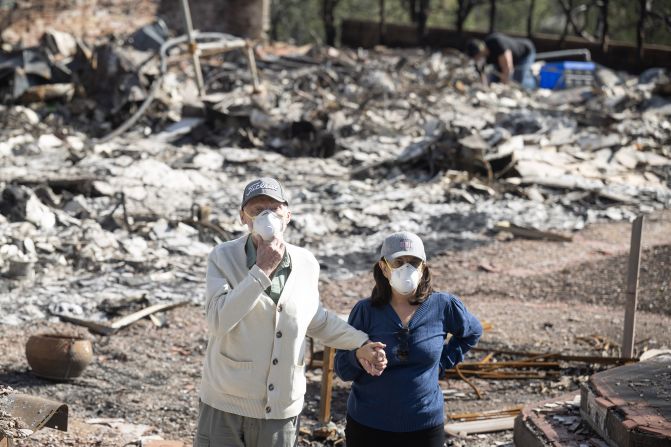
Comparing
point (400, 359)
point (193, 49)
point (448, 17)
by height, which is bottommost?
point (448, 17)

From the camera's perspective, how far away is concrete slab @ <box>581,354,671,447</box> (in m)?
4.19

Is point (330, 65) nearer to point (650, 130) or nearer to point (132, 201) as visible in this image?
point (650, 130)

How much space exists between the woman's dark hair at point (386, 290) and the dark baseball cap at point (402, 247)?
0.08 meters

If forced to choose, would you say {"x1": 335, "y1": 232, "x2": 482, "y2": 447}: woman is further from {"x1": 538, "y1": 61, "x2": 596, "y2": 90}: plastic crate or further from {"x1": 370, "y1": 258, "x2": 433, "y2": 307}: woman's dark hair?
{"x1": 538, "y1": 61, "x2": 596, "y2": 90}: plastic crate

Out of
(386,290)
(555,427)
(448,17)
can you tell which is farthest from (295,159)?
(448,17)

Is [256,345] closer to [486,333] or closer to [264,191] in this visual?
[264,191]

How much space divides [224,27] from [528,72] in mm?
7275

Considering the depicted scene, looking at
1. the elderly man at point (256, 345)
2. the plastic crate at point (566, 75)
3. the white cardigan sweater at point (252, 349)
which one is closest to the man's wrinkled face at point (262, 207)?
the elderly man at point (256, 345)

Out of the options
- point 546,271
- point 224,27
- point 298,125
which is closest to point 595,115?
point 298,125

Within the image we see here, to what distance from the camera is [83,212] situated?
32.5 ft

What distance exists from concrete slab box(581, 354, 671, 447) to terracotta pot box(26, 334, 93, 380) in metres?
2.92

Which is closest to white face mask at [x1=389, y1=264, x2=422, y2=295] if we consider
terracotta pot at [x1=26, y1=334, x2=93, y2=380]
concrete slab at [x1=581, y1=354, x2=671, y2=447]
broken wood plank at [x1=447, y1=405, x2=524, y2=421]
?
concrete slab at [x1=581, y1=354, x2=671, y2=447]

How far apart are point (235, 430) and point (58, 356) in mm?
2766

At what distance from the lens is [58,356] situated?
5957mm
